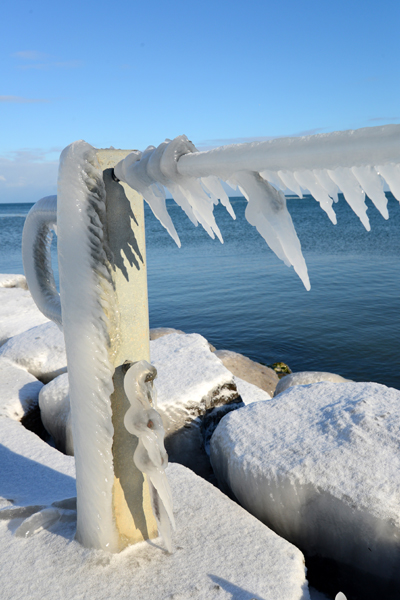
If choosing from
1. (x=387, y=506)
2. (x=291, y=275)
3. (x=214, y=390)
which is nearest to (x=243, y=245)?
(x=291, y=275)

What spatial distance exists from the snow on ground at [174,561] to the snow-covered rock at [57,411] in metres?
1.02

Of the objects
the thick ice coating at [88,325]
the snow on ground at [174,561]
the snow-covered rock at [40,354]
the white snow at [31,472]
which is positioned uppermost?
the thick ice coating at [88,325]

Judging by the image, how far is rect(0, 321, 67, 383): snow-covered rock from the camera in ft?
13.9

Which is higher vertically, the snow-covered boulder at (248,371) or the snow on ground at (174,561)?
the snow on ground at (174,561)

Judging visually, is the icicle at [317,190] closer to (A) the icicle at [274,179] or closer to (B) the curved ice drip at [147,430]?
(A) the icicle at [274,179]

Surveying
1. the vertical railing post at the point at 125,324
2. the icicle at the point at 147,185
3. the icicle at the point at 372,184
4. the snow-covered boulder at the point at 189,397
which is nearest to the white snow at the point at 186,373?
the snow-covered boulder at the point at 189,397

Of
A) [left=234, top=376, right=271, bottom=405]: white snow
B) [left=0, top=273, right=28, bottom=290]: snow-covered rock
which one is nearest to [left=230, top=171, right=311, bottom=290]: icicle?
[left=234, top=376, right=271, bottom=405]: white snow

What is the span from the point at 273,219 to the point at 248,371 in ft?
12.7

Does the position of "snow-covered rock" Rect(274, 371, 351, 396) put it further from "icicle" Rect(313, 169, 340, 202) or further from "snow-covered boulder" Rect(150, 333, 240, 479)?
"icicle" Rect(313, 169, 340, 202)

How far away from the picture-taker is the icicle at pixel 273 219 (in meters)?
1.06

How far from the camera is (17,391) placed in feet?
12.2

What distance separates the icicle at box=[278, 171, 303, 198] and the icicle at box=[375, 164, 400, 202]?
20cm

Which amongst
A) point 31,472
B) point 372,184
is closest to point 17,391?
point 31,472

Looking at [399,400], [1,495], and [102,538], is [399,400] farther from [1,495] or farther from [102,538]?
[1,495]
